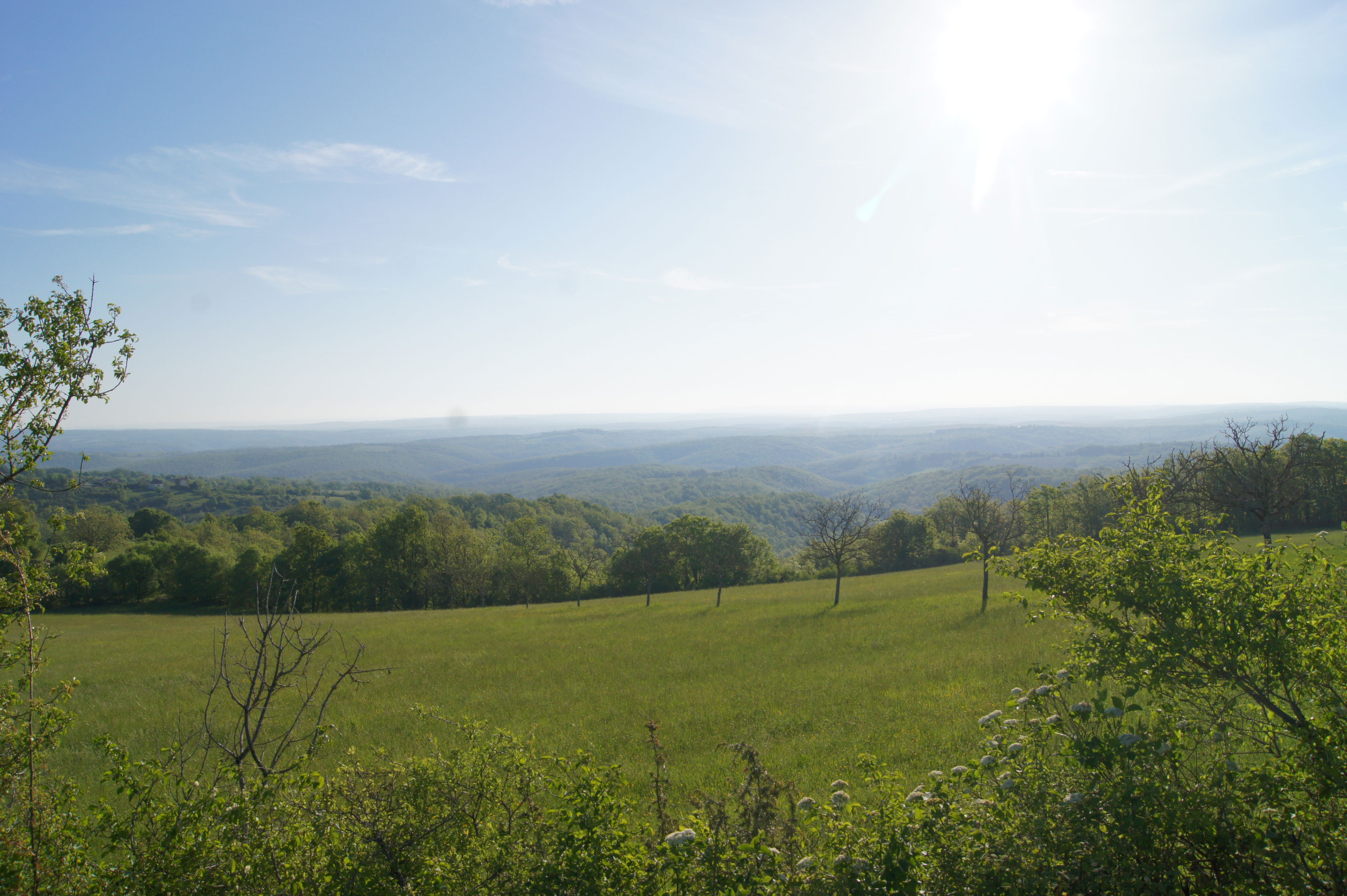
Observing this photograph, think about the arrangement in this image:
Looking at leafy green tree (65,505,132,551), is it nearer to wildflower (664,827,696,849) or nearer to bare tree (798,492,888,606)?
bare tree (798,492,888,606)

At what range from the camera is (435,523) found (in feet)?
190

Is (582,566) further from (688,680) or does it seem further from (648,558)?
(688,680)

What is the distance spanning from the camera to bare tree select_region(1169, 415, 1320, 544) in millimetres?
22578

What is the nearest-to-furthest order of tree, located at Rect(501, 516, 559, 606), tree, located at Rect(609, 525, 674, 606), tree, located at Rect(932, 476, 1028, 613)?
tree, located at Rect(932, 476, 1028, 613)
tree, located at Rect(501, 516, 559, 606)
tree, located at Rect(609, 525, 674, 606)

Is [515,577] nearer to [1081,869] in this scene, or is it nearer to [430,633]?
[430,633]

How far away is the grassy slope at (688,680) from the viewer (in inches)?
434

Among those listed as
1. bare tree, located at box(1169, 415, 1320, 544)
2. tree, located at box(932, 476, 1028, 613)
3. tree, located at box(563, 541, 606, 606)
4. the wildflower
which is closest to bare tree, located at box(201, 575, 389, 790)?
the wildflower

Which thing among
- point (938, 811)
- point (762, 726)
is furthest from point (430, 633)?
point (938, 811)

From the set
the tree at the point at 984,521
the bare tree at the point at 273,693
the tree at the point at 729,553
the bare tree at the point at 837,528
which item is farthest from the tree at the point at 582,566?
the tree at the point at 984,521

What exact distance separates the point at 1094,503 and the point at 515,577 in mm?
51534

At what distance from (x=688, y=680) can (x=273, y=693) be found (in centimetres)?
1199

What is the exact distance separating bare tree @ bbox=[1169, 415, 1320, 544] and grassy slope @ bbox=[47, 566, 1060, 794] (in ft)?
34.6

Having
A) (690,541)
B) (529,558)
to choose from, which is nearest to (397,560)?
(529,558)

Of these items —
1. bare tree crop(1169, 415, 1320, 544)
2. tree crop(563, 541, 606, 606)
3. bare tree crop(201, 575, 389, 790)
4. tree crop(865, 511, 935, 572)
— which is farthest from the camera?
tree crop(865, 511, 935, 572)
